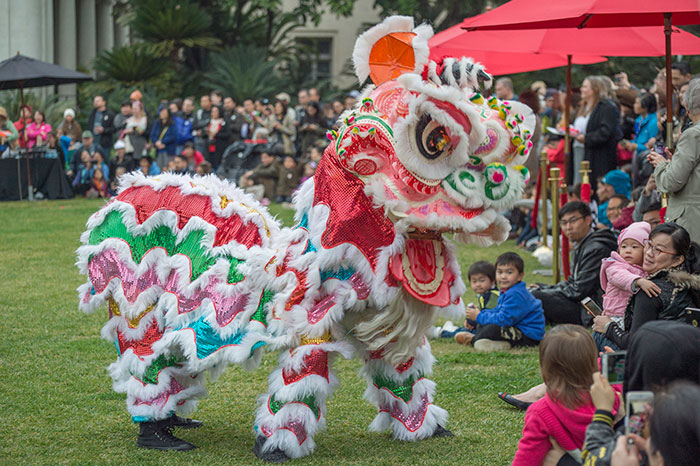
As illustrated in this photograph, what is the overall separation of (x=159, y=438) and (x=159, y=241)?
3.05ft

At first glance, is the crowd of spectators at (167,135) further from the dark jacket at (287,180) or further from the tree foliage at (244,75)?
the tree foliage at (244,75)

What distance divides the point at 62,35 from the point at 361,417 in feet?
81.2

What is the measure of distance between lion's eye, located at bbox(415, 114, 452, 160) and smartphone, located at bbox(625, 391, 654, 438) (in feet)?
5.45

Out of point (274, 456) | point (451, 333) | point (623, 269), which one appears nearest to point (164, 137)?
point (451, 333)

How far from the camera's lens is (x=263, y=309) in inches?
171

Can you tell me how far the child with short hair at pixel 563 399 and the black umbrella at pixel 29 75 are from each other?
617 inches

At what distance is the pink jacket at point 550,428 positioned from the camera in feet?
A: 10.5

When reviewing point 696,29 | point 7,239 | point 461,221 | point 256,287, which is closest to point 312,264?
point 256,287

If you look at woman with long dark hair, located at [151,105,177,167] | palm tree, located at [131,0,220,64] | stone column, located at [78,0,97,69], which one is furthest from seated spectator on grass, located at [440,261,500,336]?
stone column, located at [78,0,97,69]

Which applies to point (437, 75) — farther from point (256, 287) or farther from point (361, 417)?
point (361, 417)

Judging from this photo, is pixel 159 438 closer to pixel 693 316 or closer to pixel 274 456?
pixel 274 456

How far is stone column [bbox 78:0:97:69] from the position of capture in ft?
98.2

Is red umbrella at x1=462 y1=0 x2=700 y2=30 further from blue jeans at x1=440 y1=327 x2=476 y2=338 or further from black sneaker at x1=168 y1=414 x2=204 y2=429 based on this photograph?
black sneaker at x1=168 y1=414 x2=204 y2=429

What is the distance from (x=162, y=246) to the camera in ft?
14.8
